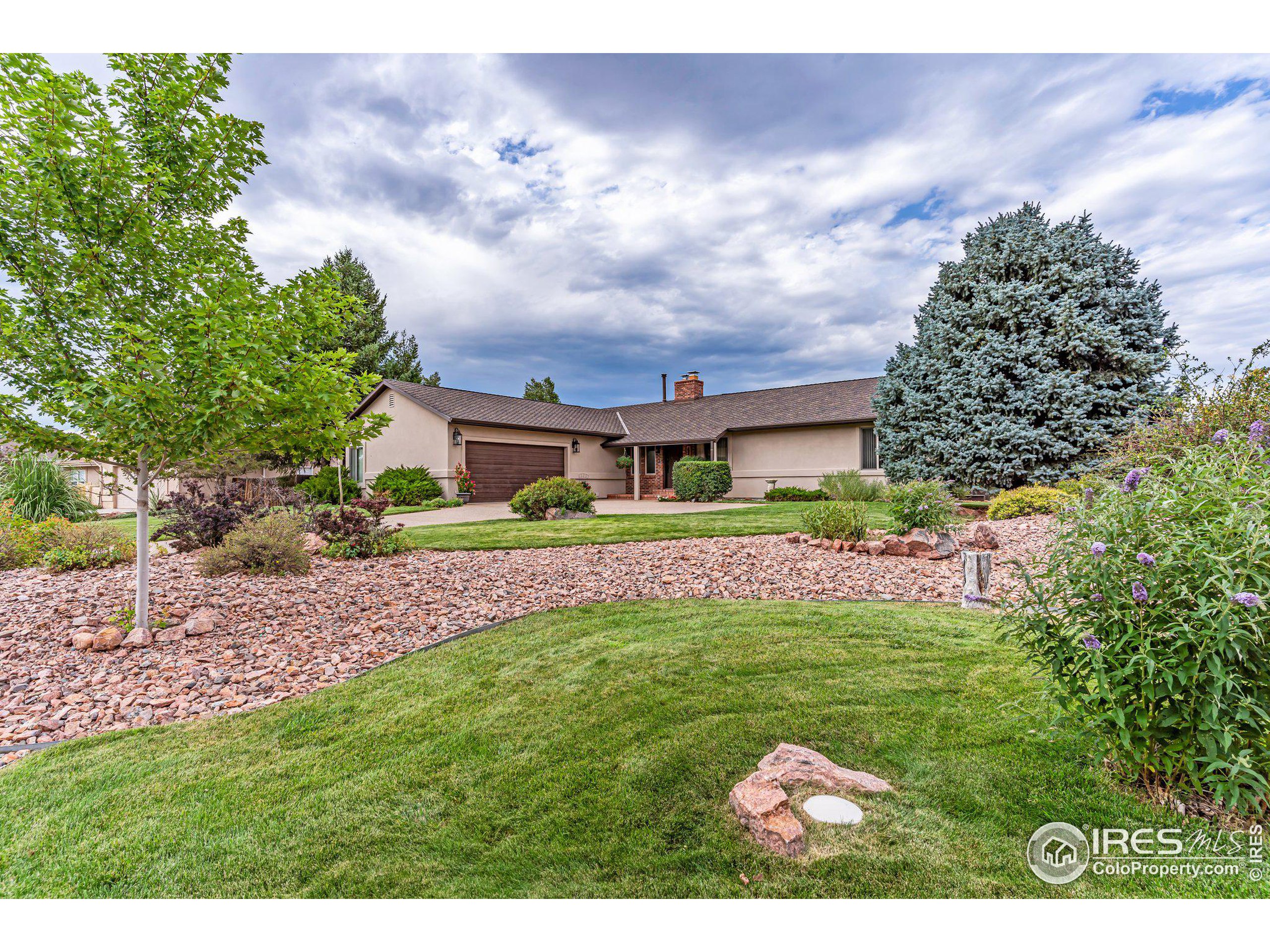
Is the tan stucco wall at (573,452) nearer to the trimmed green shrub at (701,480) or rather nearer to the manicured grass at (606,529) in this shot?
the trimmed green shrub at (701,480)

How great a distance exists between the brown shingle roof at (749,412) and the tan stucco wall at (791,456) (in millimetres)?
455

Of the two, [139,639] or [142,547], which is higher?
[142,547]

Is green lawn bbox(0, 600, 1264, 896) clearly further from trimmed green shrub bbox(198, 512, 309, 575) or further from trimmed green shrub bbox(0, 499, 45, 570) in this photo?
trimmed green shrub bbox(0, 499, 45, 570)

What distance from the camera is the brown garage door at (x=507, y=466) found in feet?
57.5

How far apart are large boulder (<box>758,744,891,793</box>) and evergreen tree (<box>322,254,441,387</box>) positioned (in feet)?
90.7

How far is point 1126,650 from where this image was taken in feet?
5.41

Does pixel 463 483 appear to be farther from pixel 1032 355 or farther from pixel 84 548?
pixel 1032 355

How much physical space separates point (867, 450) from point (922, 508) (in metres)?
11.2

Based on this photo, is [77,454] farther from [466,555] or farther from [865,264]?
[865,264]

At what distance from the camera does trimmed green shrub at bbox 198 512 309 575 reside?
5.82 metres

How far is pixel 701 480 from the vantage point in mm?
17391

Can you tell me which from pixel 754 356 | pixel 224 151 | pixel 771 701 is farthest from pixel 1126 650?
pixel 754 356

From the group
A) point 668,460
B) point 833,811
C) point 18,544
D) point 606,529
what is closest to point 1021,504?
point 606,529

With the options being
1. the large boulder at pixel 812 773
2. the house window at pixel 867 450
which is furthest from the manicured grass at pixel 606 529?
the large boulder at pixel 812 773
